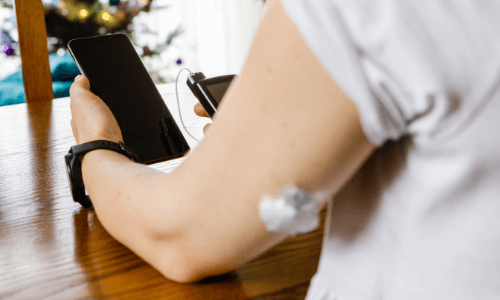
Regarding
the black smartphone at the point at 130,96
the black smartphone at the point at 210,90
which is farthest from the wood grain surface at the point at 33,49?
the black smartphone at the point at 210,90

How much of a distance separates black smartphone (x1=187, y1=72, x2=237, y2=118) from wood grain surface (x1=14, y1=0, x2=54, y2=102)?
1.11 m

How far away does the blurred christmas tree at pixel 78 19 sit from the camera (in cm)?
282

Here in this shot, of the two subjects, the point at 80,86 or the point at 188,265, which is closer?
the point at 188,265

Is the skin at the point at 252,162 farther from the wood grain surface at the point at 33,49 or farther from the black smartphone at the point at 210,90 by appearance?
the wood grain surface at the point at 33,49

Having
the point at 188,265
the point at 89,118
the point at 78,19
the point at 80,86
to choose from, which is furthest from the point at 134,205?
the point at 78,19

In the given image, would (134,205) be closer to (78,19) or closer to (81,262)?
(81,262)

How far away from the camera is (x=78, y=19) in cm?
287

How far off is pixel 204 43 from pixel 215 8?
1.13ft

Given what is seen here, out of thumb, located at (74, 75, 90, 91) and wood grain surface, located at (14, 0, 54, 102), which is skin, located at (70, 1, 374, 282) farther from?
wood grain surface, located at (14, 0, 54, 102)

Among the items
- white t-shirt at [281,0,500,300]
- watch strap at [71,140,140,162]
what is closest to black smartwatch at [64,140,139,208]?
watch strap at [71,140,140,162]

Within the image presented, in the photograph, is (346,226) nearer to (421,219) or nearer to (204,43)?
(421,219)

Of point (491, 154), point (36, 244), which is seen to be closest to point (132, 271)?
point (36, 244)

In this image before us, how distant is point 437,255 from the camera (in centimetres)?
31

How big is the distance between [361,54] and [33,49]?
160cm
